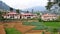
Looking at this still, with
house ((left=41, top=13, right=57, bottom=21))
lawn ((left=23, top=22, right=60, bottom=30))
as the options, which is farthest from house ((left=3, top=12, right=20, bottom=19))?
Answer: house ((left=41, top=13, right=57, bottom=21))

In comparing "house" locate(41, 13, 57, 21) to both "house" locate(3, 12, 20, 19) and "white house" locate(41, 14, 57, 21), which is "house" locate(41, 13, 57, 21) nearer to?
"white house" locate(41, 14, 57, 21)

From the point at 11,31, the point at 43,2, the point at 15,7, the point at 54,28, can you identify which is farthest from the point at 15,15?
the point at 54,28

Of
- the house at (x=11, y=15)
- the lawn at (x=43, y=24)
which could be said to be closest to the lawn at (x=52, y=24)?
the lawn at (x=43, y=24)

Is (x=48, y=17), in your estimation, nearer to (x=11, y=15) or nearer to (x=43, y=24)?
(x=43, y=24)

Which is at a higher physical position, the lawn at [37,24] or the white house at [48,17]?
the white house at [48,17]

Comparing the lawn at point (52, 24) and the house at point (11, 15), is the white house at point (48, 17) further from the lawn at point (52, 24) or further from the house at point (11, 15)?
the house at point (11, 15)

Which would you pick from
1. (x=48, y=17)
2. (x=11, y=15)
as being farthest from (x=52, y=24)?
(x=11, y=15)

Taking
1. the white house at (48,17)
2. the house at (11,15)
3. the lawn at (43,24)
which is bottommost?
the lawn at (43,24)

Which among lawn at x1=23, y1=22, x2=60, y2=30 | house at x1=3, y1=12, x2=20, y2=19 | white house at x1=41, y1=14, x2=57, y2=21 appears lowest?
lawn at x1=23, y1=22, x2=60, y2=30

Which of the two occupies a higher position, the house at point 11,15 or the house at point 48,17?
the house at point 11,15

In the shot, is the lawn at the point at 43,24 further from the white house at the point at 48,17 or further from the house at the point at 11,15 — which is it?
the house at the point at 11,15

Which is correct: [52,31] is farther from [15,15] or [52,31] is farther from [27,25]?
[15,15]

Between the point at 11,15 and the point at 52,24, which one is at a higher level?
the point at 11,15

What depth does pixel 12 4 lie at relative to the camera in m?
2.93
